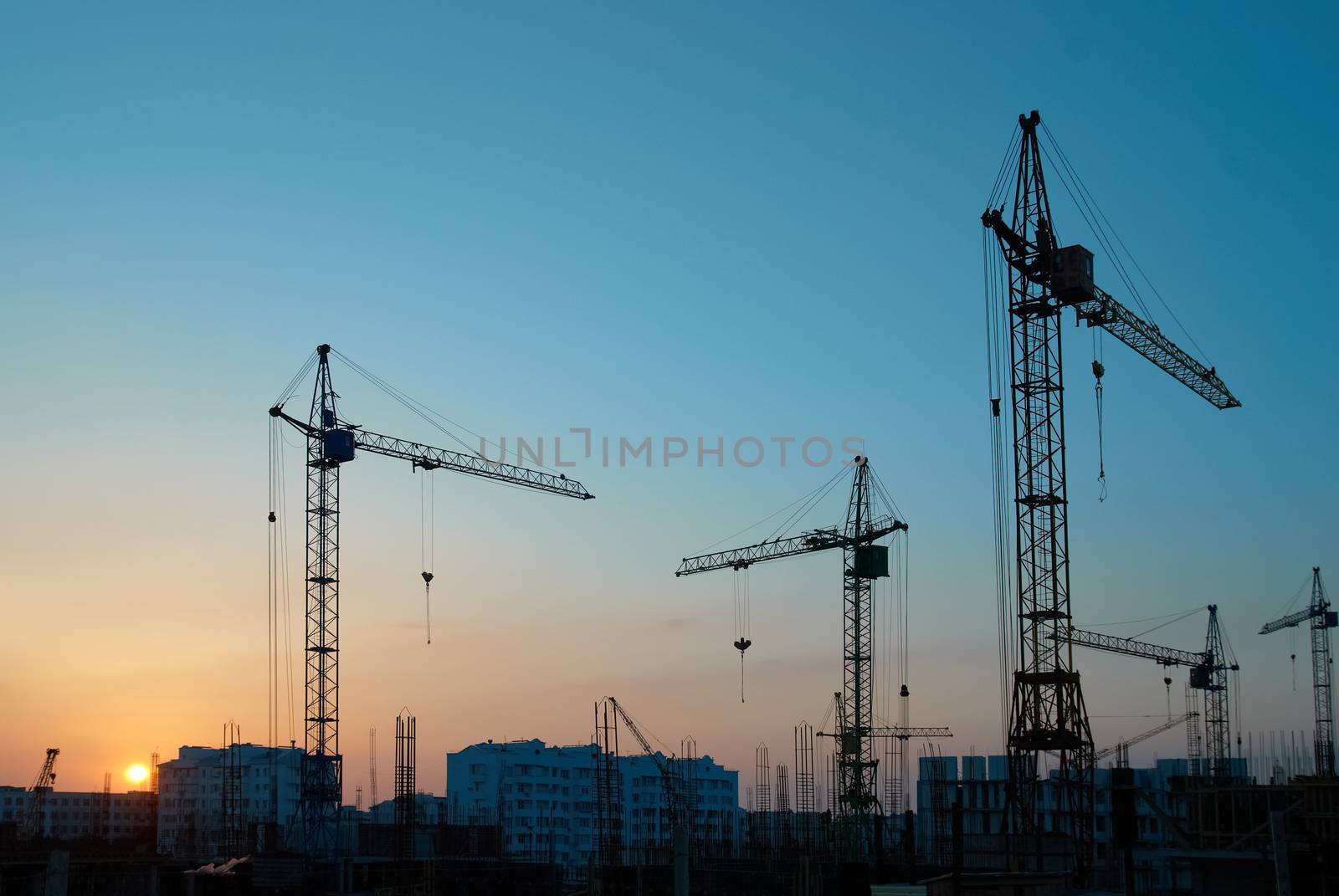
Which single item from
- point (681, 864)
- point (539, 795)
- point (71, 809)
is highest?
point (681, 864)

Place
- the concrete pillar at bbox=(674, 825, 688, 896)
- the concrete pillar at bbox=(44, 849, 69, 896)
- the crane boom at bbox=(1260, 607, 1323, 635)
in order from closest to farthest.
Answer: the concrete pillar at bbox=(674, 825, 688, 896) < the concrete pillar at bbox=(44, 849, 69, 896) < the crane boom at bbox=(1260, 607, 1323, 635)

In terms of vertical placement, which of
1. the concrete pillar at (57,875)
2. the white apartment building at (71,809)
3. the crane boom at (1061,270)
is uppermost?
the crane boom at (1061,270)

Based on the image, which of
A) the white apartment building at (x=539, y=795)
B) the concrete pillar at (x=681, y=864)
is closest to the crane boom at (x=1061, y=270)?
the concrete pillar at (x=681, y=864)

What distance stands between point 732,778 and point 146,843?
72.2 m

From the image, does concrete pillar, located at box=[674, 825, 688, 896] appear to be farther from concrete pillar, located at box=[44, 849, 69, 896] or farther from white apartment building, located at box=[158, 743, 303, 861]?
white apartment building, located at box=[158, 743, 303, 861]

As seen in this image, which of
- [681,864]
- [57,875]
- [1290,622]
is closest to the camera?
[681,864]

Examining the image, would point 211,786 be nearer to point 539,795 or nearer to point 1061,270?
point 539,795

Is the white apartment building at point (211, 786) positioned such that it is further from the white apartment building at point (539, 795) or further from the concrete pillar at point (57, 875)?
the concrete pillar at point (57, 875)

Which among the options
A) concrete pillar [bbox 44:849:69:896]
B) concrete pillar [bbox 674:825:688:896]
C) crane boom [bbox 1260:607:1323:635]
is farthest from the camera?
crane boom [bbox 1260:607:1323:635]

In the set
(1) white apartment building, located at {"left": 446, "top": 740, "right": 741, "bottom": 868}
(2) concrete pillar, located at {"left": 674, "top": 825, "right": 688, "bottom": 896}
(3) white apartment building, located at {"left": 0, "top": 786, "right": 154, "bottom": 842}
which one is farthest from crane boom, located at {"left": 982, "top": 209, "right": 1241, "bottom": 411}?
(3) white apartment building, located at {"left": 0, "top": 786, "right": 154, "bottom": 842}

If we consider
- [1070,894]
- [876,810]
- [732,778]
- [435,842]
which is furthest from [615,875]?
[732,778]

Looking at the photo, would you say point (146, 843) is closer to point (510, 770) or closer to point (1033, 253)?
point (510, 770)

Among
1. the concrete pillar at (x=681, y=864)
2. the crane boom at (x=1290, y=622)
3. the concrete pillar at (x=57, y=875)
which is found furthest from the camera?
the crane boom at (x=1290, y=622)

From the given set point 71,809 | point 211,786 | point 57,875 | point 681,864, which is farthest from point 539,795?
point 681,864
